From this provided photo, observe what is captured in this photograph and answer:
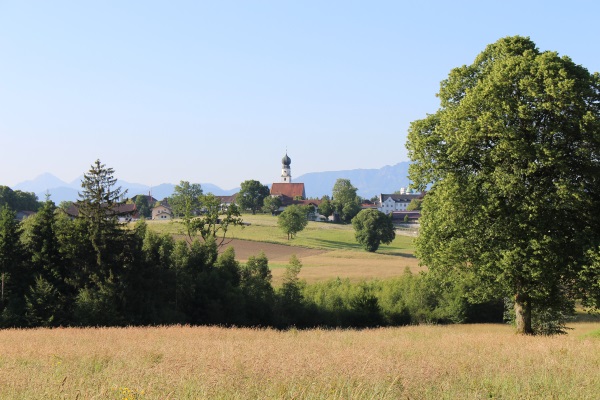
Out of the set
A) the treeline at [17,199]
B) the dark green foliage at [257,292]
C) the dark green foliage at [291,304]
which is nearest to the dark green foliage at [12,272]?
the dark green foliage at [257,292]

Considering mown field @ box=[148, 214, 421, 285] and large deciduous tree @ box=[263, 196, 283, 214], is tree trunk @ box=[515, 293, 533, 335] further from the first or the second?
large deciduous tree @ box=[263, 196, 283, 214]

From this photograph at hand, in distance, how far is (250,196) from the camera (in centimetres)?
18262

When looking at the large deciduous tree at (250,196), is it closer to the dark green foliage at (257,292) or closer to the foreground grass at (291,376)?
the dark green foliage at (257,292)

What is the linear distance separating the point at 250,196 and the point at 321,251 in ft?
260

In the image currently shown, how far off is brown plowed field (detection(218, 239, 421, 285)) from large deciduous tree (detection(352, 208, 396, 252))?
23.3 ft

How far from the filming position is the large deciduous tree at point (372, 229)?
112062 mm

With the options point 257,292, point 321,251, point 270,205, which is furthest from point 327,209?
point 257,292

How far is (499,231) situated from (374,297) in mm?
30664

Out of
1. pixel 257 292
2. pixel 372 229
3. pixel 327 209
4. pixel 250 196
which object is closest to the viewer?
pixel 257 292

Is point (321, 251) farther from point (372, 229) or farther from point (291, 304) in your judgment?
point (291, 304)

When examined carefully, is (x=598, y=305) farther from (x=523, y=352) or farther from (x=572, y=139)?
(x=523, y=352)

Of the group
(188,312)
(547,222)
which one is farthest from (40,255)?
(547,222)

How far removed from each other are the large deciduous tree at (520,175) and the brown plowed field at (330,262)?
4037cm

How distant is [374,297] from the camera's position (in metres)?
51.5
